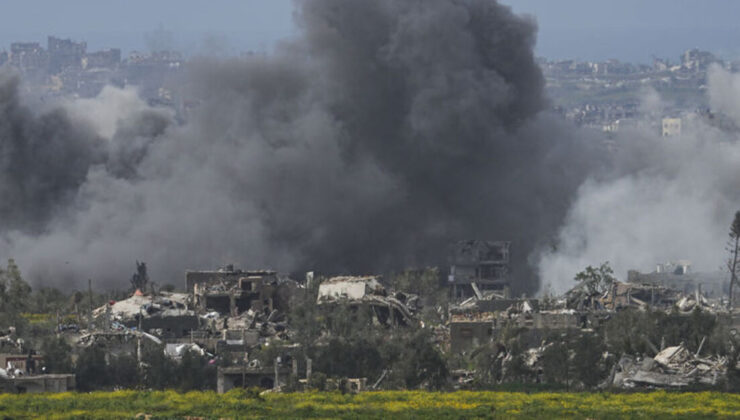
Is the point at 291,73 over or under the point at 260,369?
over

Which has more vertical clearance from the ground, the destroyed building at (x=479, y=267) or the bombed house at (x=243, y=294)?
the destroyed building at (x=479, y=267)

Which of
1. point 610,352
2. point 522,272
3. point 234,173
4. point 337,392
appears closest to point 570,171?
point 522,272

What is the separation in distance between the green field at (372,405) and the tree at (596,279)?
2007 cm

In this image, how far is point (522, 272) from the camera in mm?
75750

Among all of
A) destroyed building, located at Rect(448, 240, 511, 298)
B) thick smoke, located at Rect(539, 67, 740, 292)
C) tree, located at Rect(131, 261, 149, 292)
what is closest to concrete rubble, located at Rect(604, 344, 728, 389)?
thick smoke, located at Rect(539, 67, 740, 292)

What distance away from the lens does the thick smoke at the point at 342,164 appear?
76.3m

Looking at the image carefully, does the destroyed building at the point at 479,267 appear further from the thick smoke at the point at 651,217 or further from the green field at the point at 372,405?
the green field at the point at 372,405

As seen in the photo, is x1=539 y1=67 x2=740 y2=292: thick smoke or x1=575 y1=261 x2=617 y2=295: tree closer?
x1=575 y1=261 x2=617 y2=295: tree

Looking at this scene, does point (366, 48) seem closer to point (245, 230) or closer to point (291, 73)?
point (291, 73)

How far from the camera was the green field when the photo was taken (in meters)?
43.5

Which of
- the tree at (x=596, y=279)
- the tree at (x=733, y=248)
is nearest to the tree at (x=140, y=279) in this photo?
the tree at (x=596, y=279)

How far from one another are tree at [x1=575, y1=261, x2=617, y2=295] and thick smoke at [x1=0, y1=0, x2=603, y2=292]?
5.06 meters

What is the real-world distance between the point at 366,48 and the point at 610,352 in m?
28.0

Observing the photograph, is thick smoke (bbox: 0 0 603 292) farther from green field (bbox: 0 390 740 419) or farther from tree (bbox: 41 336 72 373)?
green field (bbox: 0 390 740 419)
